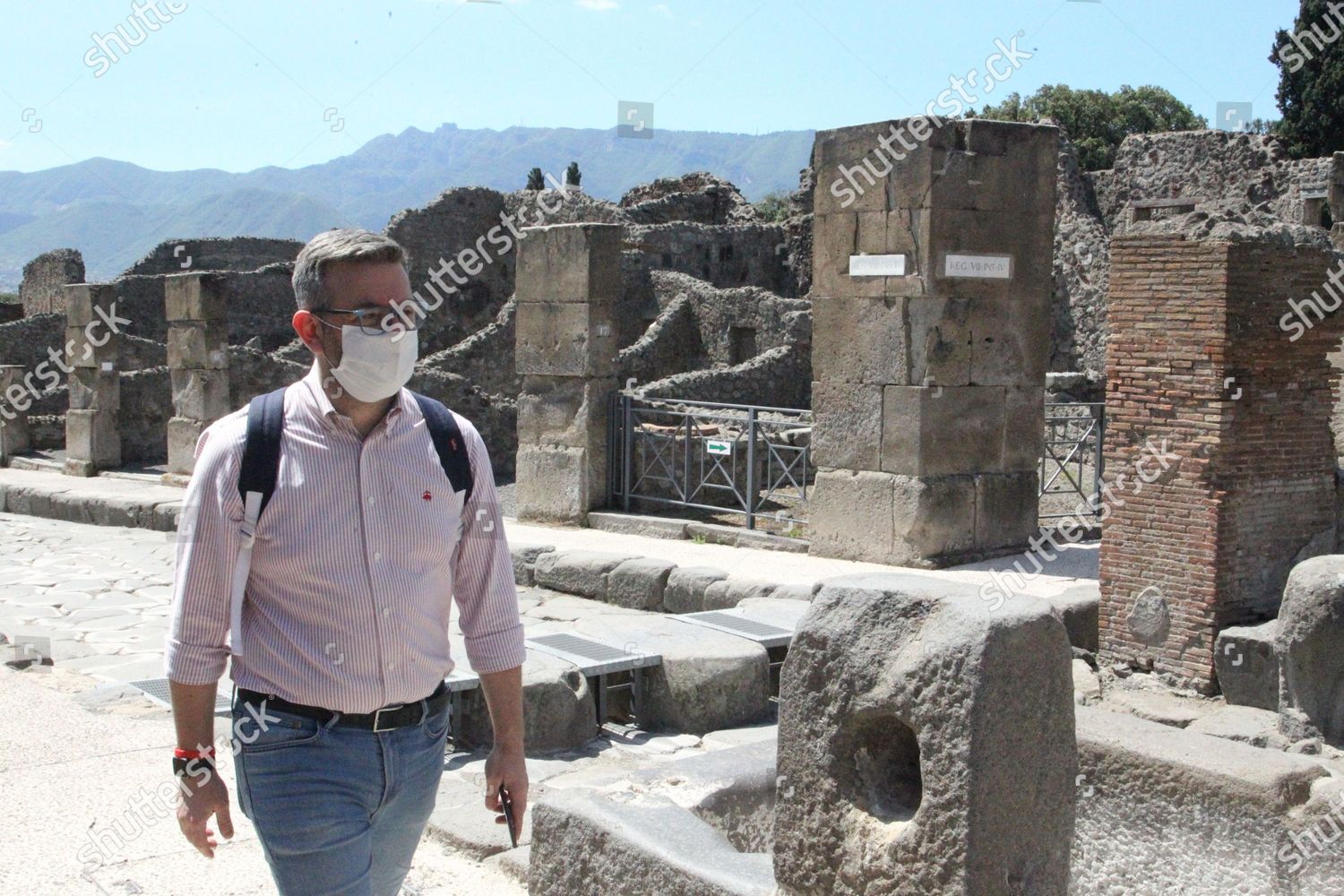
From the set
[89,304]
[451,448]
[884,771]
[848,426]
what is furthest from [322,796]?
[89,304]

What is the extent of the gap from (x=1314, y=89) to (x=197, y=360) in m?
34.5

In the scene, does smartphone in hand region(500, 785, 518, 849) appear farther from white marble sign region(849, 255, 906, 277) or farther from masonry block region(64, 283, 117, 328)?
masonry block region(64, 283, 117, 328)

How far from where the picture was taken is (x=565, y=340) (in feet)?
43.8

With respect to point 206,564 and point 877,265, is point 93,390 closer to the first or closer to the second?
point 877,265

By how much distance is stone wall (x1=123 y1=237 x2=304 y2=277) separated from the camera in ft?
117

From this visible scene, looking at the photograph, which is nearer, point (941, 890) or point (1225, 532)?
point (941, 890)

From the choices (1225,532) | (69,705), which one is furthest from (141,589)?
(1225,532)

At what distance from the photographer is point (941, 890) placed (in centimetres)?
285

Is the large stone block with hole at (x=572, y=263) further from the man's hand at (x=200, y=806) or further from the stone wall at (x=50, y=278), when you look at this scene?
the stone wall at (x=50, y=278)

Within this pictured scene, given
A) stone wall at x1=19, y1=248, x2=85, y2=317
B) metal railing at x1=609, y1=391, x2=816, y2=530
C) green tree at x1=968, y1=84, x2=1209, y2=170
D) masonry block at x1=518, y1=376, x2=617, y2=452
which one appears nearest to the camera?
metal railing at x1=609, y1=391, x2=816, y2=530

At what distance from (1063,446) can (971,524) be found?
8.01m

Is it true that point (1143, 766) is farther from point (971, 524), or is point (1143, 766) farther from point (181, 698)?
point (971, 524)

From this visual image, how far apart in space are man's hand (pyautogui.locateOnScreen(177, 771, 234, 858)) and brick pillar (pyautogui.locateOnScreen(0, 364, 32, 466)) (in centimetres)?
2091

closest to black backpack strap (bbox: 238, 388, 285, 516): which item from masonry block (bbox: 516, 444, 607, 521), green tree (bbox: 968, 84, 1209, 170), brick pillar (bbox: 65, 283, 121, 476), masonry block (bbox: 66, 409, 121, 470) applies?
masonry block (bbox: 516, 444, 607, 521)
